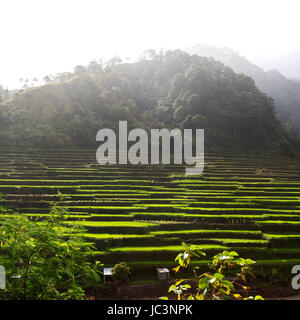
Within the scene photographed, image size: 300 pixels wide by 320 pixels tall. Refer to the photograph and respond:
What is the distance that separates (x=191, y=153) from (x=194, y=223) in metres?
21.7

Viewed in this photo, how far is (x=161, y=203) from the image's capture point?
70.1 feet

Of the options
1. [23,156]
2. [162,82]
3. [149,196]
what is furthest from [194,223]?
[162,82]

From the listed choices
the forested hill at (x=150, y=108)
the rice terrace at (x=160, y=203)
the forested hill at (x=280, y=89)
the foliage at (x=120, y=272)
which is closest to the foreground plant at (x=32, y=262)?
the rice terrace at (x=160, y=203)

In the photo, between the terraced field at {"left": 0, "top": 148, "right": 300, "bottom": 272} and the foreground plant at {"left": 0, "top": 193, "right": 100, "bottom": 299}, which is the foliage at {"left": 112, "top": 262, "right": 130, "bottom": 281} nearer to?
the terraced field at {"left": 0, "top": 148, "right": 300, "bottom": 272}

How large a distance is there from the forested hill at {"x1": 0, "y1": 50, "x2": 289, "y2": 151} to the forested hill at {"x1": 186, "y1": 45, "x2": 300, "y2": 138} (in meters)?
12.5

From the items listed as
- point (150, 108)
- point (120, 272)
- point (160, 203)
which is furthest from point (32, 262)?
point (150, 108)

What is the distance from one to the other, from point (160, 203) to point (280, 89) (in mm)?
90668

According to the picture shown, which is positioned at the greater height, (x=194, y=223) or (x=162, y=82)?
(x=162, y=82)

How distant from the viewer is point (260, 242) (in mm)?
15656

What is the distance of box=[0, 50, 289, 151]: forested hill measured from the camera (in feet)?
129

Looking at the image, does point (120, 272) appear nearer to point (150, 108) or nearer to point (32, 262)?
point (32, 262)

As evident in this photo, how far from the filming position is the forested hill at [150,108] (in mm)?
39312
